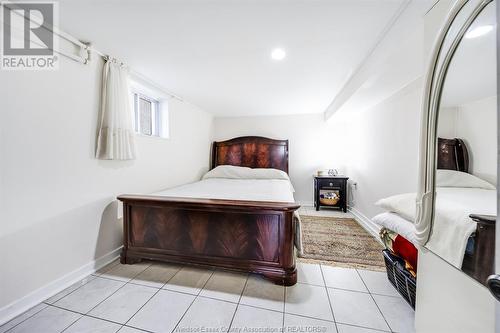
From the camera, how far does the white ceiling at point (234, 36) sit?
119 centimetres

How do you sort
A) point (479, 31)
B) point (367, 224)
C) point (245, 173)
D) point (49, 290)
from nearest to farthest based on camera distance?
point (479, 31) → point (49, 290) → point (367, 224) → point (245, 173)

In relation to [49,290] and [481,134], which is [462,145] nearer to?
[481,134]

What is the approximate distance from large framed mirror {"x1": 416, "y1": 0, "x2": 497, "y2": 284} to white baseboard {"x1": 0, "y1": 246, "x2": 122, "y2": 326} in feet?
7.84

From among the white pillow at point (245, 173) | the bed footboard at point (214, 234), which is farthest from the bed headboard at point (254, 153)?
the bed footboard at point (214, 234)

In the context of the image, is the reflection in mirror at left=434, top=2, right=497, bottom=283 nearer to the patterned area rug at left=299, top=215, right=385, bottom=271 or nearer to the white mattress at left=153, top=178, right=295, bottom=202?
the white mattress at left=153, top=178, right=295, bottom=202

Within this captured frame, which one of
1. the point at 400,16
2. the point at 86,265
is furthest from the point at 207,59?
the point at 86,265

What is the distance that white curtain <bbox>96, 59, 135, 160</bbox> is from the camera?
5.44ft

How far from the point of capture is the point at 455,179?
0.78 meters

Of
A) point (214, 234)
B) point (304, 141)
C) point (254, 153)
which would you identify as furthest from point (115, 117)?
point (304, 141)

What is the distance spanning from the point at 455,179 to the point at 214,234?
5.06ft

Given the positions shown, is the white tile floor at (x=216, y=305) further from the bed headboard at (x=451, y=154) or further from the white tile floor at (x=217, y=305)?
the bed headboard at (x=451, y=154)

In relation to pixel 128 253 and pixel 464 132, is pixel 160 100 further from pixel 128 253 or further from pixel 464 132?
pixel 464 132

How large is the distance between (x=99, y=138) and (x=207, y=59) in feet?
4.08

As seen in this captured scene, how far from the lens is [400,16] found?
1.23 m
